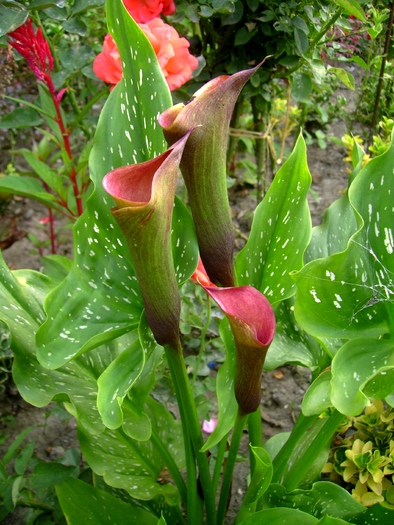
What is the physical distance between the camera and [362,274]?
2.21 feet

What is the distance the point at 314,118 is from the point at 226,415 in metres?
1.60

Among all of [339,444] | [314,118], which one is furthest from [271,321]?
[314,118]

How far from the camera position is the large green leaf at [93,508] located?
832 mm

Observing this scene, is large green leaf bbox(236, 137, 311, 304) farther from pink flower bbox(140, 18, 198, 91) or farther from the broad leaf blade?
pink flower bbox(140, 18, 198, 91)

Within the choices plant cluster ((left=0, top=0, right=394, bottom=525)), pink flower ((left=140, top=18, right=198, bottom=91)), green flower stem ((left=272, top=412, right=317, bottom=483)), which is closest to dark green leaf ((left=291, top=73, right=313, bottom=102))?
pink flower ((left=140, top=18, right=198, bottom=91))

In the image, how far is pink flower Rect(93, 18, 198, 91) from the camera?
907 millimetres

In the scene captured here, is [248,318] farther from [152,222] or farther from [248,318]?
[152,222]

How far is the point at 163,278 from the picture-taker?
61 cm

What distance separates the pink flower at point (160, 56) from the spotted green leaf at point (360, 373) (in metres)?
0.56

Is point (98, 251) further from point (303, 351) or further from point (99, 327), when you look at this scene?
point (303, 351)

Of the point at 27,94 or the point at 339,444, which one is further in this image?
the point at 27,94

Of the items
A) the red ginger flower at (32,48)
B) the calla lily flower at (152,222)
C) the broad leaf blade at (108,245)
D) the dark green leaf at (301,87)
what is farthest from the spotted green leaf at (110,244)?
the dark green leaf at (301,87)

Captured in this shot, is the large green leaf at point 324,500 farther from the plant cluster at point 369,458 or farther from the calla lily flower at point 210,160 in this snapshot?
the calla lily flower at point 210,160

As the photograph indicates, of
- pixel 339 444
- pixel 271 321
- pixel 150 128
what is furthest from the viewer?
pixel 339 444
